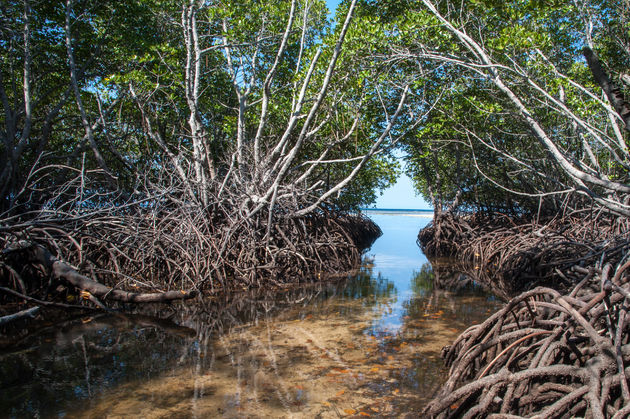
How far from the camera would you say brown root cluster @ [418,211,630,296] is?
4.88 metres

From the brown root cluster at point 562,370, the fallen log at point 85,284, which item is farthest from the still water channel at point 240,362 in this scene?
the brown root cluster at point 562,370

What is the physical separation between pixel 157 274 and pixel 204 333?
2152 mm

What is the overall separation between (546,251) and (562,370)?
4.65 meters

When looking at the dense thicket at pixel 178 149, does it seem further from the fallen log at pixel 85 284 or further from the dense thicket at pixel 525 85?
the dense thicket at pixel 525 85

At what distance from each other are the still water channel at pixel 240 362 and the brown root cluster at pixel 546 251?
122 centimetres

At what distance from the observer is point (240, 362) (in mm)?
3115

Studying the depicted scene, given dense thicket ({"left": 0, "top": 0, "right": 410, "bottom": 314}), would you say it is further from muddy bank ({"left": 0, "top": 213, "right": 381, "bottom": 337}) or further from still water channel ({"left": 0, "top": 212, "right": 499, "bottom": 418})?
still water channel ({"left": 0, "top": 212, "right": 499, "bottom": 418})

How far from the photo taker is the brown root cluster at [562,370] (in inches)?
66.0

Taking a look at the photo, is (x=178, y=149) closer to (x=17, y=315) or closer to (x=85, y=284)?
(x=85, y=284)

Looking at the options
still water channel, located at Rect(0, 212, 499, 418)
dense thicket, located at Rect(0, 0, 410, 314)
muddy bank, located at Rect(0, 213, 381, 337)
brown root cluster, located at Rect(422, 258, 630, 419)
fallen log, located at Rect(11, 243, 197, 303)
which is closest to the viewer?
brown root cluster, located at Rect(422, 258, 630, 419)

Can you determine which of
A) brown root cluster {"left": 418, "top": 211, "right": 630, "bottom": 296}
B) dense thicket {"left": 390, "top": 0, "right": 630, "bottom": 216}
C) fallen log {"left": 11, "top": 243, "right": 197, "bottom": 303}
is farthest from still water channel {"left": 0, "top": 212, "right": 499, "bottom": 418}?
dense thicket {"left": 390, "top": 0, "right": 630, "bottom": 216}

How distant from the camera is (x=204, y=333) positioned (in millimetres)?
3867

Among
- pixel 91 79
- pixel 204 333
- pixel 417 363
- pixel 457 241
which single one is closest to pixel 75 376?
pixel 204 333

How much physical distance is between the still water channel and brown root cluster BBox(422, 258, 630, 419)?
556 mm
